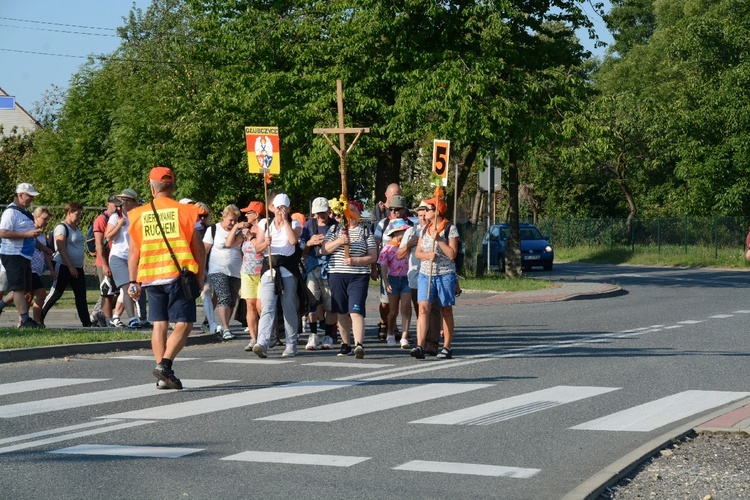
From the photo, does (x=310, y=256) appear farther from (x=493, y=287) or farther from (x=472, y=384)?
(x=493, y=287)

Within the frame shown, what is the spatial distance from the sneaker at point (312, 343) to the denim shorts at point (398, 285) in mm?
1046

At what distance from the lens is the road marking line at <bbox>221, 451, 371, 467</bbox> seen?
7.28 metres

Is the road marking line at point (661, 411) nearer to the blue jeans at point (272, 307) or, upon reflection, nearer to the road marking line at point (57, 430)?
the road marking line at point (57, 430)

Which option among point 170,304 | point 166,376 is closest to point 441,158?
point 170,304

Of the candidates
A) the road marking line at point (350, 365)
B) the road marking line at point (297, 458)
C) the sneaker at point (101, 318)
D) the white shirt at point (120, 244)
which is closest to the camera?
the road marking line at point (297, 458)

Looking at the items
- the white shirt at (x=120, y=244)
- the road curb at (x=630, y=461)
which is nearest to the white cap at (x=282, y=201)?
the white shirt at (x=120, y=244)

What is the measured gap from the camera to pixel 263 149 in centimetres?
1638

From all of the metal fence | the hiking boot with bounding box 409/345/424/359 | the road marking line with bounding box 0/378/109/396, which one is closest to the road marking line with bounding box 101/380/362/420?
the road marking line with bounding box 0/378/109/396

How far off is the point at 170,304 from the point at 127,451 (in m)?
2.90

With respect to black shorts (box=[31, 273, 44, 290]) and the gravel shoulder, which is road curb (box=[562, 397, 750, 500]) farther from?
black shorts (box=[31, 273, 44, 290])

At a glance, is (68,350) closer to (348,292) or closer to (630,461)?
(348,292)

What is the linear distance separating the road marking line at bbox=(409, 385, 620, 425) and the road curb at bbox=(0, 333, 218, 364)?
5.56m

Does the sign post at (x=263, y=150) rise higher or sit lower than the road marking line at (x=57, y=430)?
higher

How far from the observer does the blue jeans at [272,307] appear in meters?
13.2
